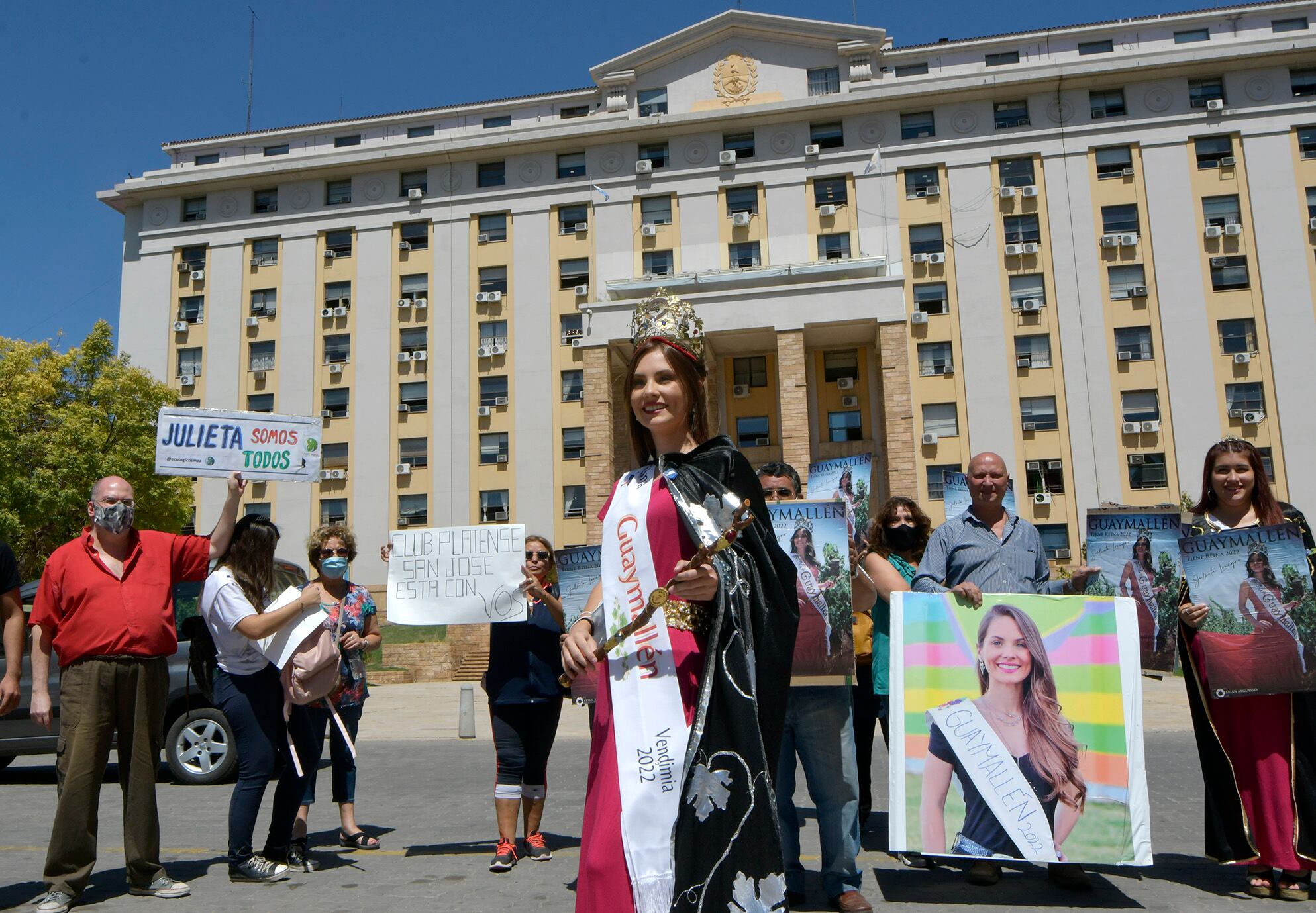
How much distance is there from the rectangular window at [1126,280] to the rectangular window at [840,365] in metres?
9.67

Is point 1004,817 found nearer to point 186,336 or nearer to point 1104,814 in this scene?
point 1104,814

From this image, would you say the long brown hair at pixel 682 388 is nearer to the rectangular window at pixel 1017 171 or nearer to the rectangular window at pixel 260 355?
the rectangular window at pixel 1017 171

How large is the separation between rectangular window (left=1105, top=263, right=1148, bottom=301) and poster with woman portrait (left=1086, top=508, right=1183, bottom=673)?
3695 cm

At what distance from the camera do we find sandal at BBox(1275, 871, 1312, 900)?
532 centimetres

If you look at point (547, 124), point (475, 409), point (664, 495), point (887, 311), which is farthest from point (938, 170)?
point (664, 495)

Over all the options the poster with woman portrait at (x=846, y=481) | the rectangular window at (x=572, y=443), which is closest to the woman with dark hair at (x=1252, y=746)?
the poster with woman portrait at (x=846, y=481)

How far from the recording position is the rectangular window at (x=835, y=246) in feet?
136

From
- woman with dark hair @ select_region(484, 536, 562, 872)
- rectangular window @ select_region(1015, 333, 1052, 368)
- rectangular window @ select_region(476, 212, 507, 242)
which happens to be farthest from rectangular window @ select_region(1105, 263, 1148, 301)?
woman with dark hair @ select_region(484, 536, 562, 872)

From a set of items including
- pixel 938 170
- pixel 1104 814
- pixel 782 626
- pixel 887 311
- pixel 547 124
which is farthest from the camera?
pixel 547 124

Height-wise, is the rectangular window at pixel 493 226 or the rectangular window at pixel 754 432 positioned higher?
the rectangular window at pixel 493 226

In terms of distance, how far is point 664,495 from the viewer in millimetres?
2918

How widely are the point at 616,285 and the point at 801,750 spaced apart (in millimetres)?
34983

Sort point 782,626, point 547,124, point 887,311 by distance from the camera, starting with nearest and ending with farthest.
Answer: point 782,626
point 887,311
point 547,124

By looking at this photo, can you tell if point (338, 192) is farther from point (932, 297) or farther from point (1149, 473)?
point (1149, 473)
